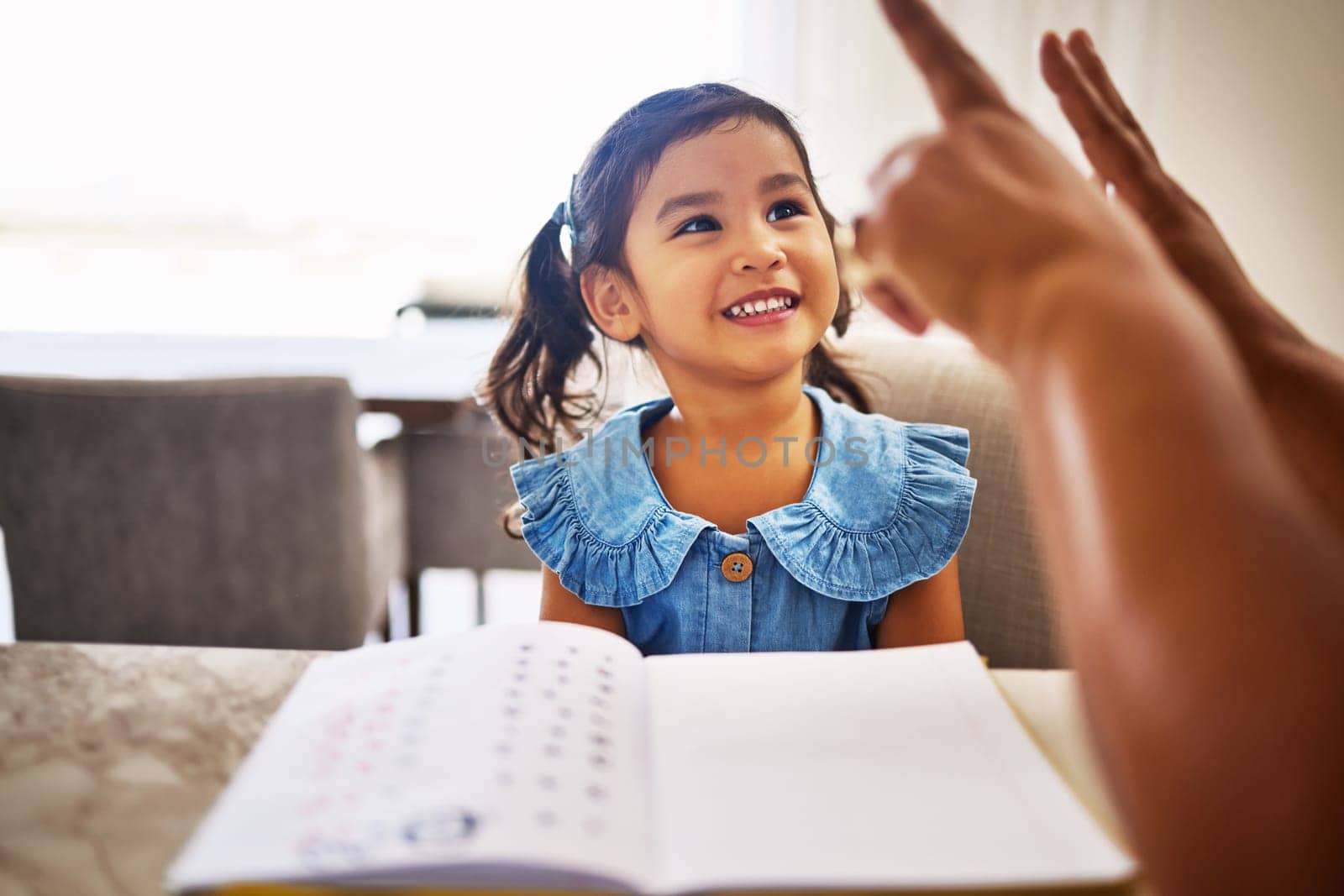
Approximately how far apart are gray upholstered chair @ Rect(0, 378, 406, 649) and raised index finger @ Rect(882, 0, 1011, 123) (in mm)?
1264

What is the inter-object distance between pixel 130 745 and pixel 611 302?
0.60 metres

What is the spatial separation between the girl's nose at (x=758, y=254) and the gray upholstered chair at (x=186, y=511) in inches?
36.3

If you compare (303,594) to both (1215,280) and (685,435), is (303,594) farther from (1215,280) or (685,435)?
(1215,280)

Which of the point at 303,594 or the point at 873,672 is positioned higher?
the point at 873,672

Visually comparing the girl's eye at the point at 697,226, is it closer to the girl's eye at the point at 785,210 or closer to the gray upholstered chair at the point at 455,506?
the girl's eye at the point at 785,210

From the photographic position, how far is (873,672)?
0.58m

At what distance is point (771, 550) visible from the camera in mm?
879

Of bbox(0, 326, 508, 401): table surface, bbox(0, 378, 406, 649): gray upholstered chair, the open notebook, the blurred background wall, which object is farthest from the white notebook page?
the blurred background wall

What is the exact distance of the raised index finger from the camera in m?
0.44

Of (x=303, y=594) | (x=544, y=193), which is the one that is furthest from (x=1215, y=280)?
(x=544, y=193)

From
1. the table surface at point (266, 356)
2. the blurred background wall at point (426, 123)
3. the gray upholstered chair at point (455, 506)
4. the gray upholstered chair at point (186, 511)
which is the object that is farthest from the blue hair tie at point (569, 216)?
the blurred background wall at point (426, 123)

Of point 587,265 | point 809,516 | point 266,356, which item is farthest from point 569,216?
point 266,356

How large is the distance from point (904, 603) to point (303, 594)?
1151 millimetres

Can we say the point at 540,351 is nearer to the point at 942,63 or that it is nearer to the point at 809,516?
the point at 809,516
